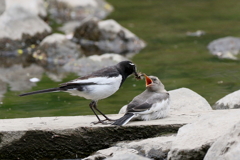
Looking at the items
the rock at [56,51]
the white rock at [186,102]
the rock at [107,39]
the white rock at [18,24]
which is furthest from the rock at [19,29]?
the white rock at [186,102]

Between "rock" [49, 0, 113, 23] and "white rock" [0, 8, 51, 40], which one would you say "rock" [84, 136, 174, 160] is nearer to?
"white rock" [0, 8, 51, 40]

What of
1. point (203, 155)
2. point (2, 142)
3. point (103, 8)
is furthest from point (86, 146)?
point (103, 8)

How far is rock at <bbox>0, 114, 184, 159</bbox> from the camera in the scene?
665cm

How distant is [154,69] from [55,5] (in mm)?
10930

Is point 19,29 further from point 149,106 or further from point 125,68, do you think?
point 149,106

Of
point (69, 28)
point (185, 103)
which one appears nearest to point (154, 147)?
point (185, 103)

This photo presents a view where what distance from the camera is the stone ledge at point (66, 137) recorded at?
665 centimetres

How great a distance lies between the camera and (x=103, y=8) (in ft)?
70.4

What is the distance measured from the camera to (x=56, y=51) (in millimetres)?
14336

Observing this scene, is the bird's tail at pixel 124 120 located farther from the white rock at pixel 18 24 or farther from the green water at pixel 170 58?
the white rock at pixel 18 24

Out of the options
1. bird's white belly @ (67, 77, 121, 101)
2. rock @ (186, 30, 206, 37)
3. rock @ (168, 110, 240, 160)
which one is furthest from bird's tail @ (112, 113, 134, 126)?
rock @ (186, 30, 206, 37)

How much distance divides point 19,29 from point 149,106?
31.3 feet

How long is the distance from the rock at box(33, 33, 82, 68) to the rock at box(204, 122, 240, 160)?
9.10 meters

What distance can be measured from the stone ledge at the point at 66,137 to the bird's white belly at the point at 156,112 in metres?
0.24
